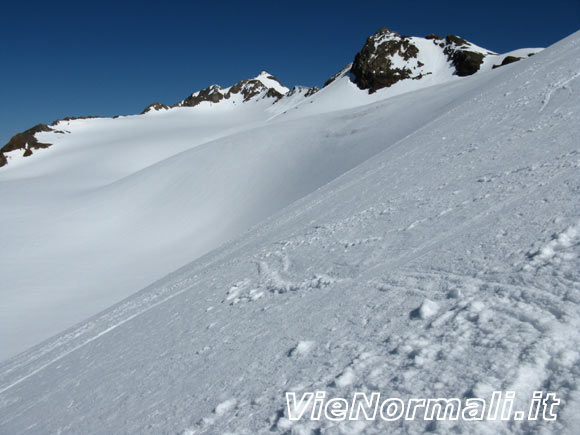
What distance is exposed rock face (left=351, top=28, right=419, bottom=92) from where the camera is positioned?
61.6 metres

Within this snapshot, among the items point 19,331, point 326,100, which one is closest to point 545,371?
point 19,331

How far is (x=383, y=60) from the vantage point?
206 ft

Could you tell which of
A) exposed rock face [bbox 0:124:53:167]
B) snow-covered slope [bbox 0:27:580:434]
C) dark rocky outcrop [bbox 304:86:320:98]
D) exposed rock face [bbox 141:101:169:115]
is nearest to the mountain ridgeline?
exposed rock face [bbox 0:124:53:167]

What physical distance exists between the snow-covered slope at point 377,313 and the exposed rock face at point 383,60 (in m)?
58.1

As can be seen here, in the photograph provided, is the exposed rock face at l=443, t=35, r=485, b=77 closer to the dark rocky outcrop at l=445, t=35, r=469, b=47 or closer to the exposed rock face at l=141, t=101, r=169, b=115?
the dark rocky outcrop at l=445, t=35, r=469, b=47

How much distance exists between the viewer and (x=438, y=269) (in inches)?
117

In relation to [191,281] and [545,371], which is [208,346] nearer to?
[545,371]

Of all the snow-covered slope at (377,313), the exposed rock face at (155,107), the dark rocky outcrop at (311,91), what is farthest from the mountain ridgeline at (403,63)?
the snow-covered slope at (377,313)

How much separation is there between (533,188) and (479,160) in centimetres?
177

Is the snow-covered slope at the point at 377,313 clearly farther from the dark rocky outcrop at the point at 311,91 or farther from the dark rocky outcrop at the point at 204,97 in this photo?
the dark rocky outcrop at the point at 204,97

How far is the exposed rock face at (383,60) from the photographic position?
61594 millimetres

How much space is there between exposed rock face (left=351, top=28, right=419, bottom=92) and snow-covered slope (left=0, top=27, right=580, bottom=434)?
191 ft

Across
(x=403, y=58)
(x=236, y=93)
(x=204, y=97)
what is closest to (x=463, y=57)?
(x=403, y=58)

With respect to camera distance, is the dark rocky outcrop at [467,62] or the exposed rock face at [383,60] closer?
the dark rocky outcrop at [467,62]
